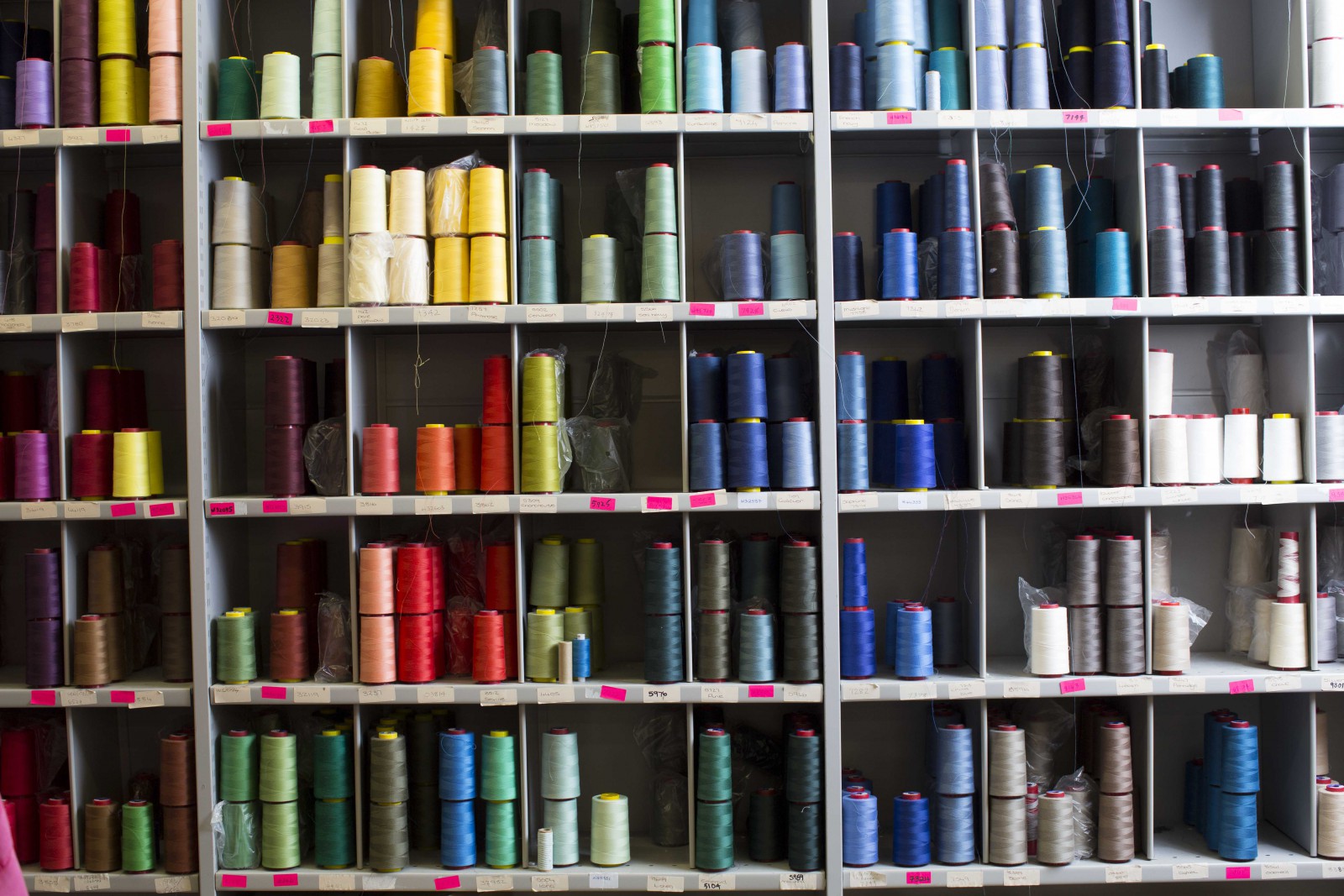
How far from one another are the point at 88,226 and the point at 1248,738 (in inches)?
157

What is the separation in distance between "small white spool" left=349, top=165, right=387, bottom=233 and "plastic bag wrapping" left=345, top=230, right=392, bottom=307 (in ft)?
0.08

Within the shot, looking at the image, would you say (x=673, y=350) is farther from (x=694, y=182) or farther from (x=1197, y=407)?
(x=1197, y=407)

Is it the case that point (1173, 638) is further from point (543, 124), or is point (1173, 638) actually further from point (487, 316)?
point (543, 124)

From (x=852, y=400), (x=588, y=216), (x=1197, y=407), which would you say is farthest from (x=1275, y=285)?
(x=588, y=216)

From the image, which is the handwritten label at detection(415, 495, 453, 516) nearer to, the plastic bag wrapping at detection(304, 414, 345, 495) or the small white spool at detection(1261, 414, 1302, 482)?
the plastic bag wrapping at detection(304, 414, 345, 495)

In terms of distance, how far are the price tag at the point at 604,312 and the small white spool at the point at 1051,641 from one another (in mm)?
1551

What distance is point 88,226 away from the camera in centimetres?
329

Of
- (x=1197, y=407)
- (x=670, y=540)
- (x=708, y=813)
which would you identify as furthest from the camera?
(x=1197, y=407)

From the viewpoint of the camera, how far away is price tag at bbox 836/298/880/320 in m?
3.01

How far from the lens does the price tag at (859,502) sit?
118 inches

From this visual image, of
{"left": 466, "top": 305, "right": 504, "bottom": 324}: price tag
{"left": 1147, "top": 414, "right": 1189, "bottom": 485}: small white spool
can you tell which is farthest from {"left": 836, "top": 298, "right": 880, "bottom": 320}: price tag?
{"left": 466, "top": 305, "right": 504, "bottom": 324}: price tag

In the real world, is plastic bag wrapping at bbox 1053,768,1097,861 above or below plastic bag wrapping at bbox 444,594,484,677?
below

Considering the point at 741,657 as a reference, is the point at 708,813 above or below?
below

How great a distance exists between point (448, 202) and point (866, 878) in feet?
7.90
